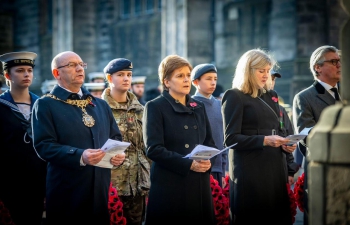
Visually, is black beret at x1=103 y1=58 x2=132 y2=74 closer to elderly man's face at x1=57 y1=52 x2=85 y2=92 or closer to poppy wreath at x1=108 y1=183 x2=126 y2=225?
poppy wreath at x1=108 y1=183 x2=126 y2=225

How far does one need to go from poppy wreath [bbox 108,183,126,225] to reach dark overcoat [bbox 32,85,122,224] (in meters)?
0.90

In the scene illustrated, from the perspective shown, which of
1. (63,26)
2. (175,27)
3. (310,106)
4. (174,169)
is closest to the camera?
(174,169)

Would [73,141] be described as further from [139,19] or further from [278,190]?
[139,19]

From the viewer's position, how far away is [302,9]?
18188 millimetres

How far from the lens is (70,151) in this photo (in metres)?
5.59

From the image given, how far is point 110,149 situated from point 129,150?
1808 millimetres

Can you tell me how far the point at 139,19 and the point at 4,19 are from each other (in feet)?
32.9

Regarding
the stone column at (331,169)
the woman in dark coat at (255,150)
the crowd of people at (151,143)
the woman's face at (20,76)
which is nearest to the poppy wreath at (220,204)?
the crowd of people at (151,143)

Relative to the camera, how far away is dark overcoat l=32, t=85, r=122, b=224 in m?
5.72

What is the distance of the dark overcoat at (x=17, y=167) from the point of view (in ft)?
22.9

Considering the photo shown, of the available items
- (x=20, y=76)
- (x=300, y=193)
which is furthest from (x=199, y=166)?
(x=20, y=76)

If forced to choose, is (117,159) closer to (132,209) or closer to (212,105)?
(132,209)

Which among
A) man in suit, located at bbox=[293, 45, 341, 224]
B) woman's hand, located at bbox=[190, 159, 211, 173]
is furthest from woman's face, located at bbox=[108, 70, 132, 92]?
woman's hand, located at bbox=[190, 159, 211, 173]

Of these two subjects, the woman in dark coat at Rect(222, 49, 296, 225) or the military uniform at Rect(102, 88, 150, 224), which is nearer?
the woman in dark coat at Rect(222, 49, 296, 225)
